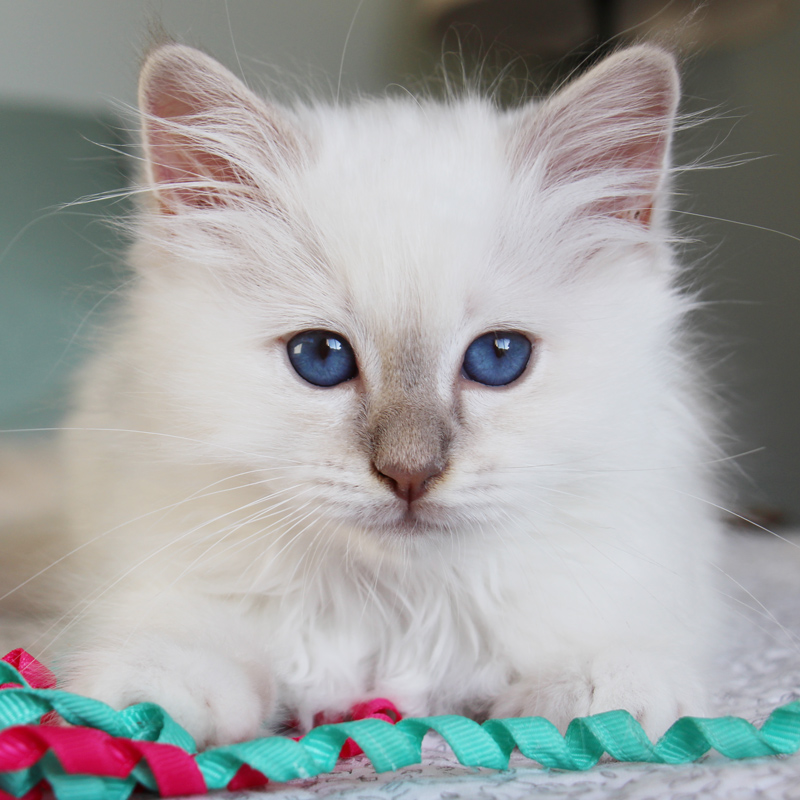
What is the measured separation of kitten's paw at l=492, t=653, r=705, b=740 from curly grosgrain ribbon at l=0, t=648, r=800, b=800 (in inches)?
2.7

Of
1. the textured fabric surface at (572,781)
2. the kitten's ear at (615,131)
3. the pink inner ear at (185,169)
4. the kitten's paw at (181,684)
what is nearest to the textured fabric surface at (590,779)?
the textured fabric surface at (572,781)

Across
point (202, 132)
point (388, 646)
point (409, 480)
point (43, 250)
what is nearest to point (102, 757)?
point (409, 480)

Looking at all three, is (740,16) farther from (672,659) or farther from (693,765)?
(693,765)

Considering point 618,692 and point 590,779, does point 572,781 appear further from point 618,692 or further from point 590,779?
point 618,692

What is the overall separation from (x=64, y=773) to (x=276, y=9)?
1.75 metres

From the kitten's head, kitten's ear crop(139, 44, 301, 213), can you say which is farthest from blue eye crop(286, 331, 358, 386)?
kitten's ear crop(139, 44, 301, 213)

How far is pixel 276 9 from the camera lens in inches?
75.9

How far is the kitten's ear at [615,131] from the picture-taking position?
122cm

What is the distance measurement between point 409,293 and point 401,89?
3.63 feet

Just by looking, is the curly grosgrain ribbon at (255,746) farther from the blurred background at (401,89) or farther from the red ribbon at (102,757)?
the blurred background at (401,89)

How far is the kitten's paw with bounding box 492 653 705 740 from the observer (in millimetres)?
1006

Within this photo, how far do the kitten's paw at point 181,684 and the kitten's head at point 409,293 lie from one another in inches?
9.2

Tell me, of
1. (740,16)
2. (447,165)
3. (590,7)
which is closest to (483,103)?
(447,165)

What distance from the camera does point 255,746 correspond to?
0.84 meters
